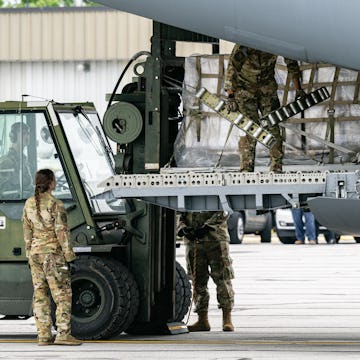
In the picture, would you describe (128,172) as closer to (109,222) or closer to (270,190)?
(109,222)

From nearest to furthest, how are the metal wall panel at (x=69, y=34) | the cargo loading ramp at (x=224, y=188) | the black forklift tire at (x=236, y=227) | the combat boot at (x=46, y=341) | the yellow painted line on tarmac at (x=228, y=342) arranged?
the cargo loading ramp at (x=224, y=188) < the combat boot at (x=46, y=341) < the yellow painted line on tarmac at (x=228, y=342) < the black forklift tire at (x=236, y=227) < the metal wall panel at (x=69, y=34)

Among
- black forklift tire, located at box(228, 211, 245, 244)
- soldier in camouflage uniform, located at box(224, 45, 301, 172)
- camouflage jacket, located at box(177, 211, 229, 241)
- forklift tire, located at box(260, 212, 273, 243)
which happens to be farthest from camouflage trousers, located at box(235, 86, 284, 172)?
forklift tire, located at box(260, 212, 273, 243)

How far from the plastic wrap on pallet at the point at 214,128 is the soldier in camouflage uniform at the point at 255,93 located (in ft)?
0.72

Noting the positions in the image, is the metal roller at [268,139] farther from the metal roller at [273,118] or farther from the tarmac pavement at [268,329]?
the tarmac pavement at [268,329]

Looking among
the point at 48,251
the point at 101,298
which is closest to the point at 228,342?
the point at 101,298

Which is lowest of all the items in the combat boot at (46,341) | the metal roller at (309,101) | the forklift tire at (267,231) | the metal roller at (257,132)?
the combat boot at (46,341)

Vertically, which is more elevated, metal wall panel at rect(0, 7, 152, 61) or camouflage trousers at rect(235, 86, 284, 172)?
metal wall panel at rect(0, 7, 152, 61)

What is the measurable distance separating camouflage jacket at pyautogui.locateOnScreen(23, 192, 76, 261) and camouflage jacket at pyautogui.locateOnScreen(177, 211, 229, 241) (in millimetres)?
1806

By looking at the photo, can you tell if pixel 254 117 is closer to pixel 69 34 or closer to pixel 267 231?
pixel 267 231

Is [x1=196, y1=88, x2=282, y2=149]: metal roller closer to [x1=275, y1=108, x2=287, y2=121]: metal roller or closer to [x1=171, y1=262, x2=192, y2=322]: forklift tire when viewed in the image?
[x1=275, y1=108, x2=287, y2=121]: metal roller

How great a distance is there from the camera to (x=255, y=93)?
45.8 feet

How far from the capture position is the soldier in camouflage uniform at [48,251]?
13805 mm

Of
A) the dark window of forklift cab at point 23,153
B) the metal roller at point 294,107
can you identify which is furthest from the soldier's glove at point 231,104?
the dark window of forklift cab at point 23,153

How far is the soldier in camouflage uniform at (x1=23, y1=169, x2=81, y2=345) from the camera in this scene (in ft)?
45.3
